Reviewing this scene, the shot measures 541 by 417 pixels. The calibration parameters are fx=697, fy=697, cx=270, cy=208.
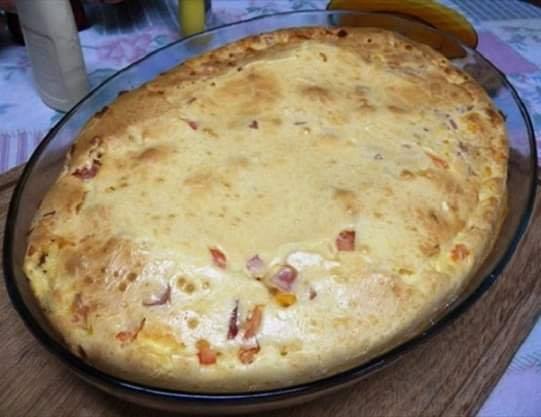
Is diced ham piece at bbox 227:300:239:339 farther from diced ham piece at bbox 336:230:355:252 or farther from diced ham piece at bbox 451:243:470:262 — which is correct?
diced ham piece at bbox 451:243:470:262

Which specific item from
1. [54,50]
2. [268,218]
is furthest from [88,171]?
[54,50]

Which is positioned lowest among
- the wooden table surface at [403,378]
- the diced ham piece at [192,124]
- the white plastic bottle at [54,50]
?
the wooden table surface at [403,378]

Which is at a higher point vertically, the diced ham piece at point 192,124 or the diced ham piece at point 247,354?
the diced ham piece at point 192,124

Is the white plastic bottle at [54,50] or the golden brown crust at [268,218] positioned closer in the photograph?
the golden brown crust at [268,218]

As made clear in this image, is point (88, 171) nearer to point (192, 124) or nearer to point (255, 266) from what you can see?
point (192, 124)

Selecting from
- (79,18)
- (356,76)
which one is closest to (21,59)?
(79,18)

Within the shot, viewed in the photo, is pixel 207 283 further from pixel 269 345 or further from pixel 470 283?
pixel 470 283

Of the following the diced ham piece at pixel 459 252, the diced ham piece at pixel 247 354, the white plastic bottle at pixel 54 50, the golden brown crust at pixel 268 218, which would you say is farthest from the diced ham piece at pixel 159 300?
the white plastic bottle at pixel 54 50

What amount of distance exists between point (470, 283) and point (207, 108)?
449mm

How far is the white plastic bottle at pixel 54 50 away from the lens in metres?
1.26

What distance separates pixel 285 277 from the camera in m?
0.82

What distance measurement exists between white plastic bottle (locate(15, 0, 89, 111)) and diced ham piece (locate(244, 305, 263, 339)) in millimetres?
756

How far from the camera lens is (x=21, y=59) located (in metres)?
1.55

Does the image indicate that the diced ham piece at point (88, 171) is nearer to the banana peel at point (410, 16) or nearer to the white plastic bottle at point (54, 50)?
the white plastic bottle at point (54, 50)
